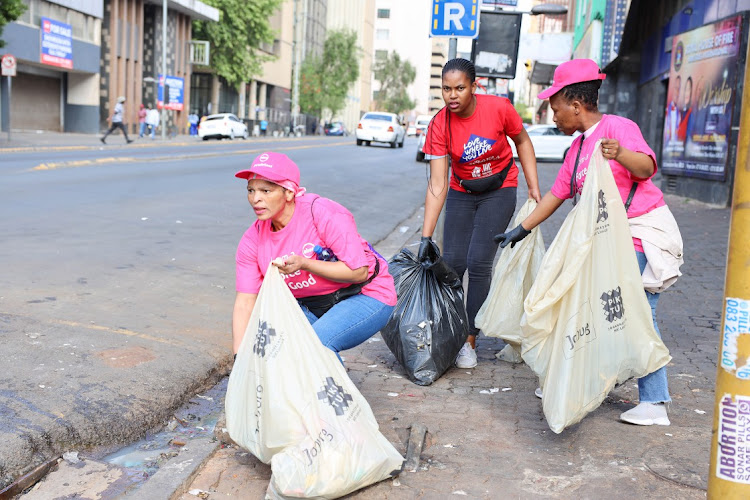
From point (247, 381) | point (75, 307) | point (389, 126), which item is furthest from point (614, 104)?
point (247, 381)

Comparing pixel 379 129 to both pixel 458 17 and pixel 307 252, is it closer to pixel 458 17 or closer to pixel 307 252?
pixel 458 17

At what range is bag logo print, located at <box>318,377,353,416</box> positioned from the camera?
298cm

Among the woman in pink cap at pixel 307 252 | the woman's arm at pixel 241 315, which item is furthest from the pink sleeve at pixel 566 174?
the woman's arm at pixel 241 315

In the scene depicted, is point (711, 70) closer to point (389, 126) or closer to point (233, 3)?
point (389, 126)

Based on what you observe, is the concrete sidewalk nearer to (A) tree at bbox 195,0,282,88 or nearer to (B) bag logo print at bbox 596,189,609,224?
(B) bag logo print at bbox 596,189,609,224

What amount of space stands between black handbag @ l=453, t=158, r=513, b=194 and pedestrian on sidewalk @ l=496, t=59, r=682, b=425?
771mm

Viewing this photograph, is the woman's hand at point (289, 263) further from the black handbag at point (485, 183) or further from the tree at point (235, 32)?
the tree at point (235, 32)

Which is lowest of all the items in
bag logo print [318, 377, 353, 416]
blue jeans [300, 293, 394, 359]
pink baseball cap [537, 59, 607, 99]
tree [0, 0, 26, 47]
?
bag logo print [318, 377, 353, 416]

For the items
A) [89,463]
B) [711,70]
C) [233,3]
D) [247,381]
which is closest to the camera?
[247,381]

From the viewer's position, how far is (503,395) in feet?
14.0

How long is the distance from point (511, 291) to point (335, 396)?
1.89 meters

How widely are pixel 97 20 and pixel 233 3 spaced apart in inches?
547

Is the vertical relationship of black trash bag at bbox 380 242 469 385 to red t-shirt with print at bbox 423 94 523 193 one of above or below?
below

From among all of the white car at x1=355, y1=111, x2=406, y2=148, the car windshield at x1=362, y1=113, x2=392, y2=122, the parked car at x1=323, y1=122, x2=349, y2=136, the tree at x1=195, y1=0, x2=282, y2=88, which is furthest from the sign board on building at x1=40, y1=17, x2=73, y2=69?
the parked car at x1=323, y1=122, x2=349, y2=136
